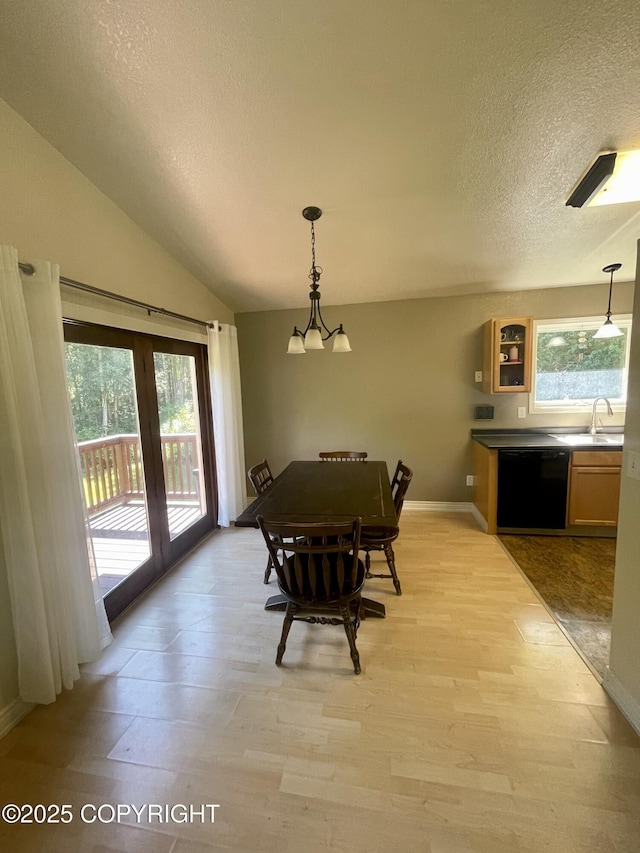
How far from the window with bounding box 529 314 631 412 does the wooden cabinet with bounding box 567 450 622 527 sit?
0.70 metres

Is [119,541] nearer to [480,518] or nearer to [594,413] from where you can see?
[480,518]

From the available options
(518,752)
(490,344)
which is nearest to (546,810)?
(518,752)

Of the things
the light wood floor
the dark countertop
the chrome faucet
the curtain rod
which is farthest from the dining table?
the chrome faucet

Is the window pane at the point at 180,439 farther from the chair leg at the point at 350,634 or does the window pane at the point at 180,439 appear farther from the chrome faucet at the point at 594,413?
the chrome faucet at the point at 594,413

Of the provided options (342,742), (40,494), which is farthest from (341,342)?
(342,742)

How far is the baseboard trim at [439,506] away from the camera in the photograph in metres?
3.84

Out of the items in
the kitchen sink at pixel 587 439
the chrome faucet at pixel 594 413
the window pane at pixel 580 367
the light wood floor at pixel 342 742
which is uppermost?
the window pane at pixel 580 367

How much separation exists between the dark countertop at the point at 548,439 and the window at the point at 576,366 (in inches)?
9.7

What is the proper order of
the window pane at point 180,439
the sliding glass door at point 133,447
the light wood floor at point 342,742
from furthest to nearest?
the window pane at point 180,439
the sliding glass door at point 133,447
the light wood floor at point 342,742

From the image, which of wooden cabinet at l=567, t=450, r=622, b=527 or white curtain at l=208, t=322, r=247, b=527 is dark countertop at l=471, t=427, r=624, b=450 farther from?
white curtain at l=208, t=322, r=247, b=527

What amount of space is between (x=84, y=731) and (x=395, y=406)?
3400 millimetres

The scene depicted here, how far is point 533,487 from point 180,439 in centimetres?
329

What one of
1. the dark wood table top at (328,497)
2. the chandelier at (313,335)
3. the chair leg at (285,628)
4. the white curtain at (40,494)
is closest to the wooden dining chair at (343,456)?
the dark wood table top at (328,497)

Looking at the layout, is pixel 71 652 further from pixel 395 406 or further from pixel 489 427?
pixel 489 427
